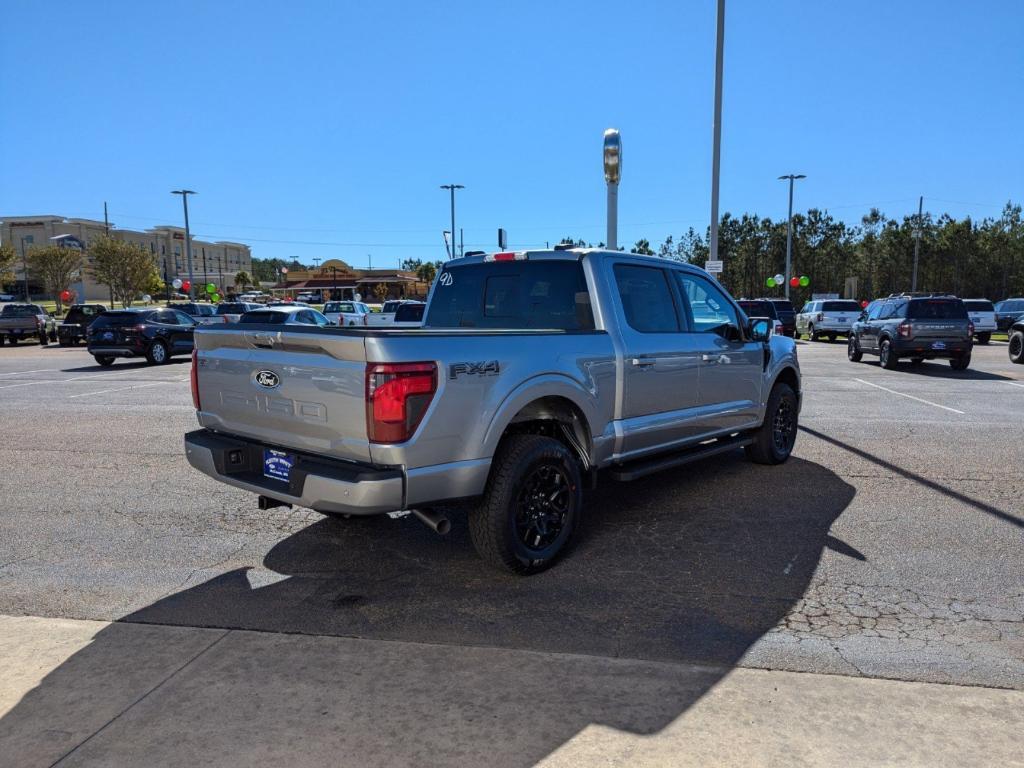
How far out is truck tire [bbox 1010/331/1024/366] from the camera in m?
18.8

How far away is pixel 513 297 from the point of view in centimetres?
543

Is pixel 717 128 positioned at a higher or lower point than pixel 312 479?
higher

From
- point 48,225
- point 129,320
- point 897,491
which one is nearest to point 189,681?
point 897,491

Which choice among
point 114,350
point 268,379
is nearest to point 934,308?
point 268,379

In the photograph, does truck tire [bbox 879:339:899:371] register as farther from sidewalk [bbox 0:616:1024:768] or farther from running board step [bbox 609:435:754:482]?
sidewalk [bbox 0:616:1024:768]

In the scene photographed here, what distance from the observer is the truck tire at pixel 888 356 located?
57.3 ft

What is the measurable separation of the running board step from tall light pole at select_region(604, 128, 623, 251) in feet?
17.6

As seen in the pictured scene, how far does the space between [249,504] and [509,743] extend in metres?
3.92

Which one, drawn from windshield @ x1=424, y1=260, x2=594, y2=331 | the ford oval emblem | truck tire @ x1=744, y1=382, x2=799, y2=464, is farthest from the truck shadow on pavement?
windshield @ x1=424, y1=260, x2=594, y2=331

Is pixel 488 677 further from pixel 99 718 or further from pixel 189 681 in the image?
pixel 99 718

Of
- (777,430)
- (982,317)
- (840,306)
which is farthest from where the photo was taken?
(840,306)

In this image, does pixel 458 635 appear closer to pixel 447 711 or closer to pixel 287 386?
pixel 447 711

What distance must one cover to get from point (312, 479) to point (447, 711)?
1.40m

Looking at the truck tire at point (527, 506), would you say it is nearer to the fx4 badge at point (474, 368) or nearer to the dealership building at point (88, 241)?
the fx4 badge at point (474, 368)
